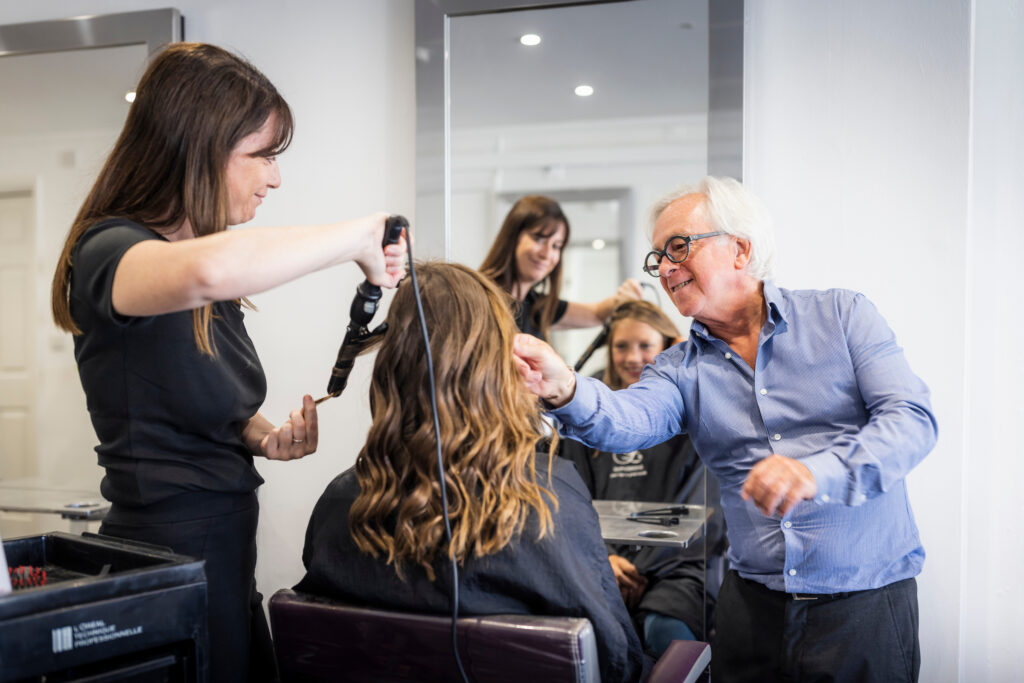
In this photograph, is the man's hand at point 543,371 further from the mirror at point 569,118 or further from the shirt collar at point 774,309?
the mirror at point 569,118

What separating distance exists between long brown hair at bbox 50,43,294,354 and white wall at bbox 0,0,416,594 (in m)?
1.19

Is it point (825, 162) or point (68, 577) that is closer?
point (68, 577)

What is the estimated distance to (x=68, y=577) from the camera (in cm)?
124

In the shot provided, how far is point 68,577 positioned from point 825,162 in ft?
6.69

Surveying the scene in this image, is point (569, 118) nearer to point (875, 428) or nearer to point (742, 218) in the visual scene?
point (742, 218)

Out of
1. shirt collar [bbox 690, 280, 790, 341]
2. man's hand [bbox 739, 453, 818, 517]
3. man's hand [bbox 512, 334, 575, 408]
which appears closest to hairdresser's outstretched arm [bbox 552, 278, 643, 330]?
shirt collar [bbox 690, 280, 790, 341]

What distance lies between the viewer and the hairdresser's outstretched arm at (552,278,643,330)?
260 cm

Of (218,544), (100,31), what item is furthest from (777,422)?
(100,31)

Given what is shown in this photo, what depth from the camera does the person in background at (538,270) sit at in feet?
8.68

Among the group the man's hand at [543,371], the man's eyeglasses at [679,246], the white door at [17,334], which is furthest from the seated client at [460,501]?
the white door at [17,334]

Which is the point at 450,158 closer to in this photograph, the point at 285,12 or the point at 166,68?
the point at 285,12

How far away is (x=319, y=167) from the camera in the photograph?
8.79 ft

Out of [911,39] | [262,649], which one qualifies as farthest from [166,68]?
[911,39]

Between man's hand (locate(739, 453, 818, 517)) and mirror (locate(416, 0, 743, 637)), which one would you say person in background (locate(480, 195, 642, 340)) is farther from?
man's hand (locate(739, 453, 818, 517))
